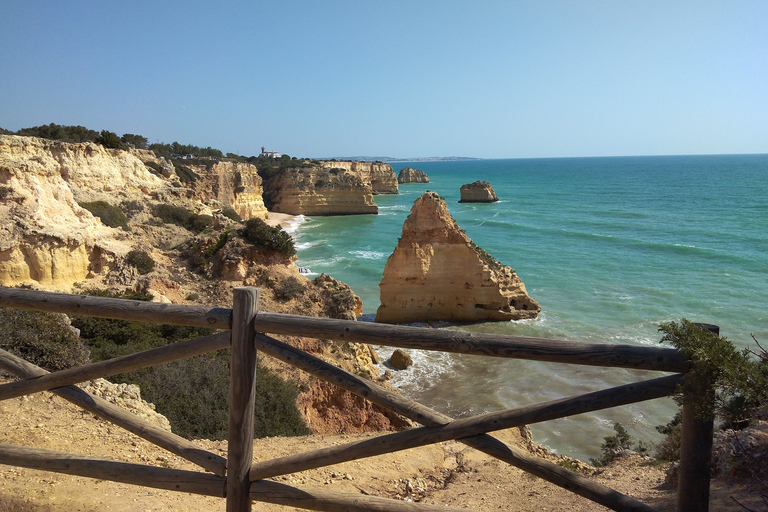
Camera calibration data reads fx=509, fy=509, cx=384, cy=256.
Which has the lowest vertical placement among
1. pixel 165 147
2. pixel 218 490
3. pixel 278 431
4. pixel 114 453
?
pixel 278 431

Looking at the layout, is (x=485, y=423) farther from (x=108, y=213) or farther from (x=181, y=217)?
(x=181, y=217)

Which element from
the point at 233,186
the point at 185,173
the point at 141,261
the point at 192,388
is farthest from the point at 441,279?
the point at 233,186

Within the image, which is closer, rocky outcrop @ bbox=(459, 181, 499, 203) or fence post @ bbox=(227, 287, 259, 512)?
fence post @ bbox=(227, 287, 259, 512)

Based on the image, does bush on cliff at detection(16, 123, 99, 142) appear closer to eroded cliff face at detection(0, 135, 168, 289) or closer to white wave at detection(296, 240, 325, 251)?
eroded cliff face at detection(0, 135, 168, 289)

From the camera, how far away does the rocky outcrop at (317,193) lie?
6400 cm

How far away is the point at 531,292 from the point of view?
27531 millimetres

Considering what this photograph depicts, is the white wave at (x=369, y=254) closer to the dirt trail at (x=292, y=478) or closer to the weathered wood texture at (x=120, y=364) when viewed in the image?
the dirt trail at (x=292, y=478)

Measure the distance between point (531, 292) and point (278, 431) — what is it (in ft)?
72.5

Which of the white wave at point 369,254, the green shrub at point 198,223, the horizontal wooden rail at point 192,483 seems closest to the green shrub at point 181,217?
the green shrub at point 198,223

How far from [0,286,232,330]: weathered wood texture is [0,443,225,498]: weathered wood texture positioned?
3.15ft

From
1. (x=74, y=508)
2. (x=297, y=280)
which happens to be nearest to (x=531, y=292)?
(x=297, y=280)

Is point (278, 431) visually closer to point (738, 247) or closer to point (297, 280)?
point (297, 280)

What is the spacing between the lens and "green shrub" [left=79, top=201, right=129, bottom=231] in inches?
730

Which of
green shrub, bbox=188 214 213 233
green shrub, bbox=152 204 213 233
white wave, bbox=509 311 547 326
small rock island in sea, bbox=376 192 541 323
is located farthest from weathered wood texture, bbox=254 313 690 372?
green shrub, bbox=152 204 213 233
